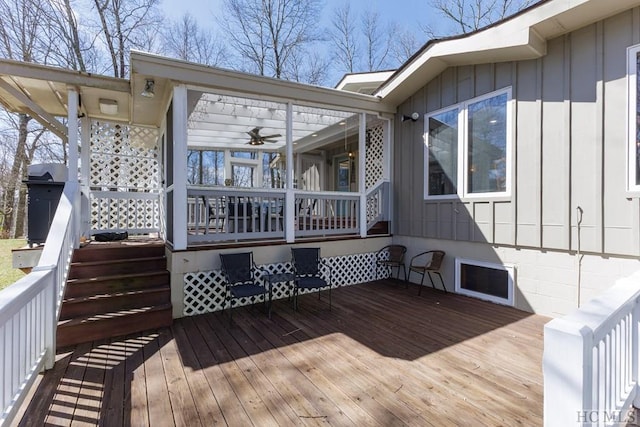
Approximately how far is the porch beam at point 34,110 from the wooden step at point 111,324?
3.38m

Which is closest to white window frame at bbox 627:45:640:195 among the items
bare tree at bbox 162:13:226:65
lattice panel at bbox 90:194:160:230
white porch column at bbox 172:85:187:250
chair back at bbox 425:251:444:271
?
chair back at bbox 425:251:444:271

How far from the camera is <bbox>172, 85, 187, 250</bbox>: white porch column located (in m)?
4.53

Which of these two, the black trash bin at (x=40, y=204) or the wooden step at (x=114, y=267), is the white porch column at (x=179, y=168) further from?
the black trash bin at (x=40, y=204)

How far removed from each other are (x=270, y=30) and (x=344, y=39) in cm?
355

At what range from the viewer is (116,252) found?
15.8 ft

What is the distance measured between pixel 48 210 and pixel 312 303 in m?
4.29

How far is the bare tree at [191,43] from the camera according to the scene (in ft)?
44.8

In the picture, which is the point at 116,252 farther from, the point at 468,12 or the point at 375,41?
the point at 468,12

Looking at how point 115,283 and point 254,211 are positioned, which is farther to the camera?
point 254,211

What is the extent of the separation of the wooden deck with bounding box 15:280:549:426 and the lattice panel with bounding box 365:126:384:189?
12.8 ft

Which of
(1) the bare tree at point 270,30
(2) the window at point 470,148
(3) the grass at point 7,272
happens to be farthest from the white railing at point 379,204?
(1) the bare tree at point 270,30

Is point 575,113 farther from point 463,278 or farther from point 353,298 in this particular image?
point 353,298

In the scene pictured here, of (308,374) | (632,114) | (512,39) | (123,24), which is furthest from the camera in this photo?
(123,24)

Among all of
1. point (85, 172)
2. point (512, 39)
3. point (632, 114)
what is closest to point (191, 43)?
point (85, 172)
